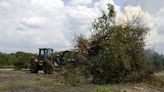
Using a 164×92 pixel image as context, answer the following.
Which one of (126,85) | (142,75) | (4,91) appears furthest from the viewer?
(142,75)

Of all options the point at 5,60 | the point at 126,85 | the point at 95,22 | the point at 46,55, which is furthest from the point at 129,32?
the point at 5,60

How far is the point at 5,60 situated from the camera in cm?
7200

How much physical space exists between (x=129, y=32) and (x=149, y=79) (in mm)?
3663

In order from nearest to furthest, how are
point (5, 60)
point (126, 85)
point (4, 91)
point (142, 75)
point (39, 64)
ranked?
1. point (4, 91)
2. point (126, 85)
3. point (142, 75)
4. point (39, 64)
5. point (5, 60)

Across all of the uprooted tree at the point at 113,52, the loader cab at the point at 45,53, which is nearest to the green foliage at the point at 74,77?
the uprooted tree at the point at 113,52

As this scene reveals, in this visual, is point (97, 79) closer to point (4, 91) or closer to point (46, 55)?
point (4, 91)

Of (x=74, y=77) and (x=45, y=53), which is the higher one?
(x=45, y=53)

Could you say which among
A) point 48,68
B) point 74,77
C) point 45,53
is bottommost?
point 74,77

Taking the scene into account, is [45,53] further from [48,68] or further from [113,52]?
[113,52]

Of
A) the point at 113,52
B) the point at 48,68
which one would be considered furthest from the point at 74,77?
the point at 48,68

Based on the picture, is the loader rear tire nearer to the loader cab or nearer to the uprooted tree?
the loader cab

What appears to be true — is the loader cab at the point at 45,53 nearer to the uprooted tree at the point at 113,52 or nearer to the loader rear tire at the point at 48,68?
the loader rear tire at the point at 48,68

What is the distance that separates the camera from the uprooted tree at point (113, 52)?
27.8 metres

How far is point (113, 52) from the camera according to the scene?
27.6m
